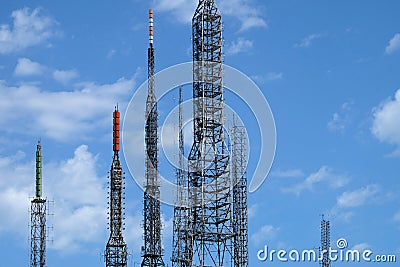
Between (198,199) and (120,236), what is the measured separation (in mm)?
52582

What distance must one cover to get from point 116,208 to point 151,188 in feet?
26.9

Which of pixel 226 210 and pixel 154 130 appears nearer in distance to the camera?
pixel 226 210

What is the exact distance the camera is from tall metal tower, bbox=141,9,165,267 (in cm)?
14675

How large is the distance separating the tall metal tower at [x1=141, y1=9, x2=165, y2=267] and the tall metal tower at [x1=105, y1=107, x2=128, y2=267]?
401cm

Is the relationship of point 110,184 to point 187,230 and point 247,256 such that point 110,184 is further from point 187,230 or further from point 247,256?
point 187,230

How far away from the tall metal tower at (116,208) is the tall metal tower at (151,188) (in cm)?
401

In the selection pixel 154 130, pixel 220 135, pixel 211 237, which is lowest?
pixel 211 237

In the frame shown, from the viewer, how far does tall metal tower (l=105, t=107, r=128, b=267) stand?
483ft

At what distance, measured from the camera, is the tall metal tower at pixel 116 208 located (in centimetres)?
14712

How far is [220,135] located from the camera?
10156 cm

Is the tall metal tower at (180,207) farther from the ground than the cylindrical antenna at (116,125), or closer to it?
closer to it

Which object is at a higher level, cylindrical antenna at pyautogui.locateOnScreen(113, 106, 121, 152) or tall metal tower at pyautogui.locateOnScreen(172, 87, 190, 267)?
cylindrical antenna at pyautogui.locateOnScreen(113, 106, 121, 152)

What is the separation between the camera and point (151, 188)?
147m

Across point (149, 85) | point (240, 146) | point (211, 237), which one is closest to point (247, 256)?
point (240, 146)
